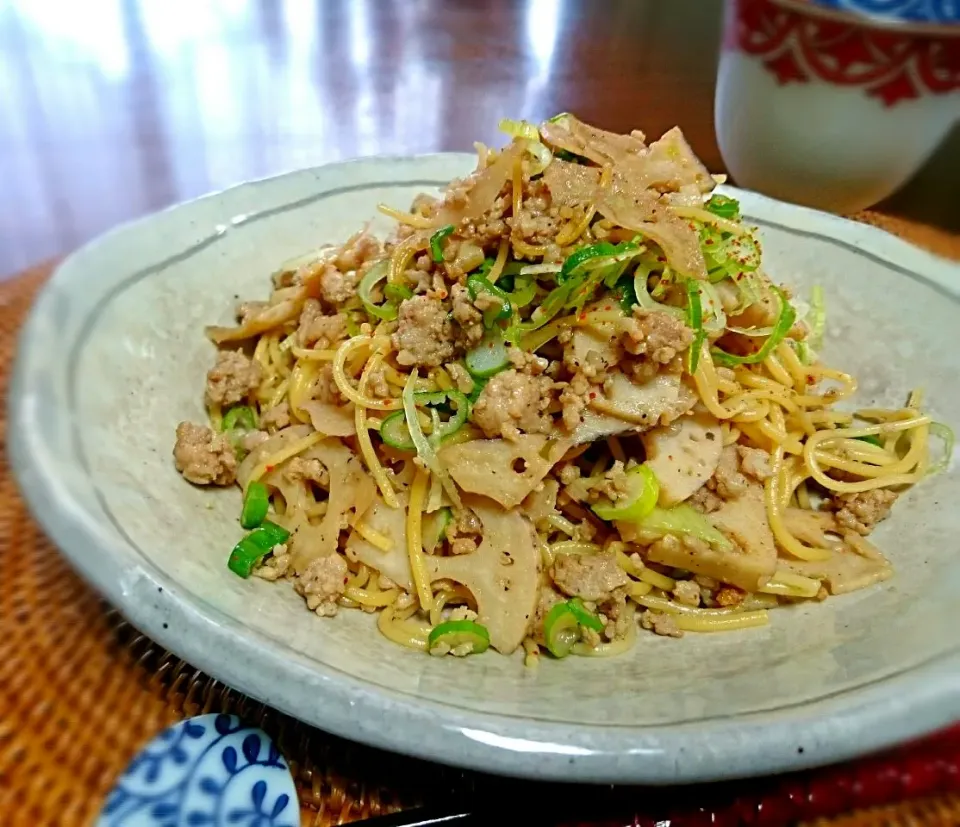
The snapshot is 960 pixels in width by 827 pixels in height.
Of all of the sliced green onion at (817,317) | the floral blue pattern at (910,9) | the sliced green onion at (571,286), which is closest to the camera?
the sliced green onion at (571,286)

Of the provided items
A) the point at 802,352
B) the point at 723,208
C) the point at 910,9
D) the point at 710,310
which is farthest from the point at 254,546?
the point at 910,9

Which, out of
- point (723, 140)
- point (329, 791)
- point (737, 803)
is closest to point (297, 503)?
point (329, 791)

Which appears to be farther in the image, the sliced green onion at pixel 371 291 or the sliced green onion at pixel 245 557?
the sliced green onion at pixel 371 291

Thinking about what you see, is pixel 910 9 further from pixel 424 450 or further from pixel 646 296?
pixel 424 450

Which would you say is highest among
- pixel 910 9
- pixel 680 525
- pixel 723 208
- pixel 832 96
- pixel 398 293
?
pixel 910 9

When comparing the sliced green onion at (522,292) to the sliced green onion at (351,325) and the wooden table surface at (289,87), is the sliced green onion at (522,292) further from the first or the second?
the wooden table surface at (289,87)

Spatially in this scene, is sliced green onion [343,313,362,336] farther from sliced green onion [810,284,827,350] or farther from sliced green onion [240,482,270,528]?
sliced green onion [810,284,827,350]

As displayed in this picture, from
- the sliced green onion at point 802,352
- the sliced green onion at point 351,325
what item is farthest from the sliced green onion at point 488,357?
the sliced green onion at point 802,352
